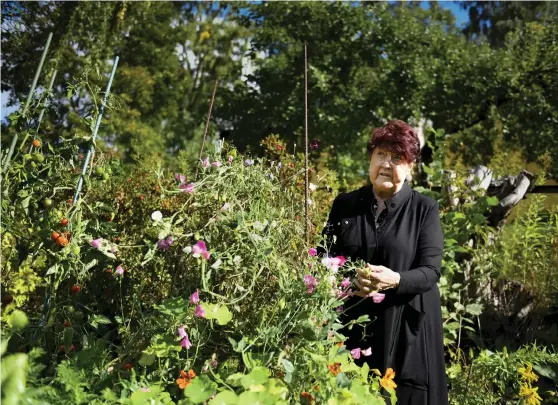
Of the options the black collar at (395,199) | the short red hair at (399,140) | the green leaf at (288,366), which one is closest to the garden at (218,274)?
the green leaf at (288,366)

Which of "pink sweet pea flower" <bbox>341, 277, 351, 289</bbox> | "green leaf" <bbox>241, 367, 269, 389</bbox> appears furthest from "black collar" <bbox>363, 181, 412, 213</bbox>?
"green leaf" <bbox>241, 367, 269, 389</bbox>

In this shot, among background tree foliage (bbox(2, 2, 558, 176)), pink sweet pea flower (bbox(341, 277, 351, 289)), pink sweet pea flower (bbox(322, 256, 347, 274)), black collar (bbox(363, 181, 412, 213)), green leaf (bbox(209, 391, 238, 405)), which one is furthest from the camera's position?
background tree foliage (bbox(2, 2, 558, 176))

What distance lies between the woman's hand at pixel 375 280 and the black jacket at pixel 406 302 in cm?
12

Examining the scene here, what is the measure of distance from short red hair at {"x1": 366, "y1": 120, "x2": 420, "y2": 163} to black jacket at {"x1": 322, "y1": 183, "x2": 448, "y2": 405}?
7.0 inches

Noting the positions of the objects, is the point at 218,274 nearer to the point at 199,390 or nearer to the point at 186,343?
the point at 186,343

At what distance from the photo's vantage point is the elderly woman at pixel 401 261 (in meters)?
2.32

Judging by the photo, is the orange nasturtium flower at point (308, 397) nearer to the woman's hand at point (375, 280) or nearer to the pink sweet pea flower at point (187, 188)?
the woman's hand at point (375, 280)

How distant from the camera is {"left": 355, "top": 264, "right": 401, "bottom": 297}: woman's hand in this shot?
204cm

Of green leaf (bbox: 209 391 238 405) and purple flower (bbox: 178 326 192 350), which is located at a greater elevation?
purple flower (bbox: 178 326 192 350)

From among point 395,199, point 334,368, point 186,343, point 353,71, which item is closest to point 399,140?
point 395,199

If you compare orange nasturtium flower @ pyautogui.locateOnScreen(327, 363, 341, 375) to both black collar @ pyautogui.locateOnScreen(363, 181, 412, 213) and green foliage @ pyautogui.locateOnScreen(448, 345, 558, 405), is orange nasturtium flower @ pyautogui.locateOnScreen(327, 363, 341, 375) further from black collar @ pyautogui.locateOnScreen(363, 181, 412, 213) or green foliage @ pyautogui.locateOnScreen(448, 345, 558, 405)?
green foliage @ pyautogui.locateOnScreen(448, 345, 558, 405)

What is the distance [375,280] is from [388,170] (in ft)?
1.64

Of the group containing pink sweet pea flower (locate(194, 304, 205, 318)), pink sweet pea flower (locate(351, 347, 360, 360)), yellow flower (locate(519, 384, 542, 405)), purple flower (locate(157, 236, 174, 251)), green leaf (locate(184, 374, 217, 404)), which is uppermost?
A: purple flower (locate(157, 236, 174, 251))

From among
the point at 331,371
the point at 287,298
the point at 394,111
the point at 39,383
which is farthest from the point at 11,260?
the point at 394,111
